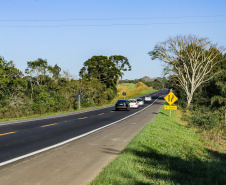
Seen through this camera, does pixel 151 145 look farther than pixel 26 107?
No

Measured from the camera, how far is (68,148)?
388 inches

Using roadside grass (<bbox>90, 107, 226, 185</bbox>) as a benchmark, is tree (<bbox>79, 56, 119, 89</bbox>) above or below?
above

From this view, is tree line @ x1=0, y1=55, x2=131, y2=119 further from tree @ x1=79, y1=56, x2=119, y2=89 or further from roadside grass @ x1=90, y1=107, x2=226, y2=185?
roadside grass @ x1=90, y1=107, x2=226, y2=185

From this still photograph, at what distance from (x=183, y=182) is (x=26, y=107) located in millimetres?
29089

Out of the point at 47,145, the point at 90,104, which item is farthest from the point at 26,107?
the point at 47,145

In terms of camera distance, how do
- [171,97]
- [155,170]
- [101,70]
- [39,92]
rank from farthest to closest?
[101,70], [39,92], [171,97], [155,170]

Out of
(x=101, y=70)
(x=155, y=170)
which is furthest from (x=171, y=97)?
(x=101, y=70)

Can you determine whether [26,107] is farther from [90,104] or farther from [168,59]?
[168,59]

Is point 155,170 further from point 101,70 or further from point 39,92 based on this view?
point 101,70

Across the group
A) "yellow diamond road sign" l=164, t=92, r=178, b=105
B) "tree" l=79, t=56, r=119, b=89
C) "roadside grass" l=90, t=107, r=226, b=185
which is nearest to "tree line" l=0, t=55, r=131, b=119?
"tree" l=79, t=56, r=119, b=89

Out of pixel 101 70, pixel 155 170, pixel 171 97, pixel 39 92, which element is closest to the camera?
pixel 155 170

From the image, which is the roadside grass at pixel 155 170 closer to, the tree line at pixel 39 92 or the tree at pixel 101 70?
the tree line at pixel 39 92

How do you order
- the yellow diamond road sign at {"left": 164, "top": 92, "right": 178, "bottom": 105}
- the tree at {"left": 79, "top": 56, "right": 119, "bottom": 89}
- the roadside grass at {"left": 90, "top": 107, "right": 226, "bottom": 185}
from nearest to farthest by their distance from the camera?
1. the roadside grass at {"left": 90, "top": 107, "right": 226, "bottom": 185}
2. the yellow diamond road sign at {"left": 164, "top": 92, "right": 178, "bottom": 105}
3. the tree at {"left": 79, "top": 56, "right": 119, "bottom": 89}

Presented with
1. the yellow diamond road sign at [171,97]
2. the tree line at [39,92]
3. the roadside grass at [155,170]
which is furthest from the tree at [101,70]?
the roadside grass at [155,170]
